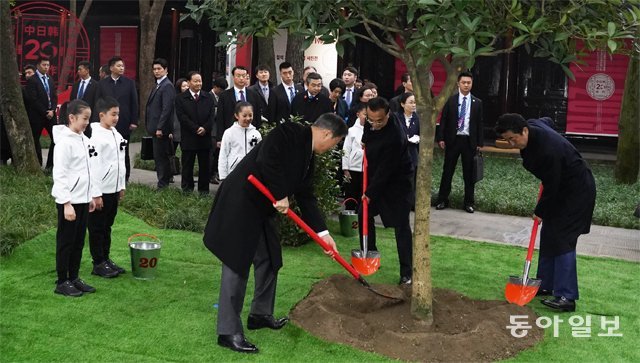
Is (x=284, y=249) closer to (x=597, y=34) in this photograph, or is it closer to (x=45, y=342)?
(x=45, y=342)

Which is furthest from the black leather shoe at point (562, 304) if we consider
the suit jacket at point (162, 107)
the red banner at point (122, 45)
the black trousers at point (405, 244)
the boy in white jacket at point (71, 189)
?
the red banner at point (122, 45)

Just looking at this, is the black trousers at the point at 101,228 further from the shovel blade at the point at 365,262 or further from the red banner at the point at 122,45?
the red banner at the point at 122,45

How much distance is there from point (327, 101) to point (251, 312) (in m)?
5.15

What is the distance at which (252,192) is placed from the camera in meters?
5.71

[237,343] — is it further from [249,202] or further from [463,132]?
[463,132]

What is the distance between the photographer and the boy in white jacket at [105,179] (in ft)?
23.6

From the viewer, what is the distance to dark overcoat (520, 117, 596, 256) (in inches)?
271

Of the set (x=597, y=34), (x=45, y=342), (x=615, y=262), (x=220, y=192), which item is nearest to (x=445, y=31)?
(x=597, y=34)

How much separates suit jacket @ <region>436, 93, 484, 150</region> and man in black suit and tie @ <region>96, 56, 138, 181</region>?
168 inches

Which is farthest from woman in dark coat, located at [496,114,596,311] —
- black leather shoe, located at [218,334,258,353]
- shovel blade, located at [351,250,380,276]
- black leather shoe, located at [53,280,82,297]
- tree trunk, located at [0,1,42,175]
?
tree trunk, located at [0,1,42,175]

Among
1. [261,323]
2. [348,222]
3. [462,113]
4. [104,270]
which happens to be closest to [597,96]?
[462,113]

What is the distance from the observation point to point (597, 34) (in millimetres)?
5059

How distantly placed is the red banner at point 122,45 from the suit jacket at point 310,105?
13.0 m

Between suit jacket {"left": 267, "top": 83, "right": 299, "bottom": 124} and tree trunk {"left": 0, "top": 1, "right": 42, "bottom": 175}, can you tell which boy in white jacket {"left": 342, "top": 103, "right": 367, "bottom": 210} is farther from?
tree trunk {"left": 0, "top": 1, "right": 42, "bottom": 175}
